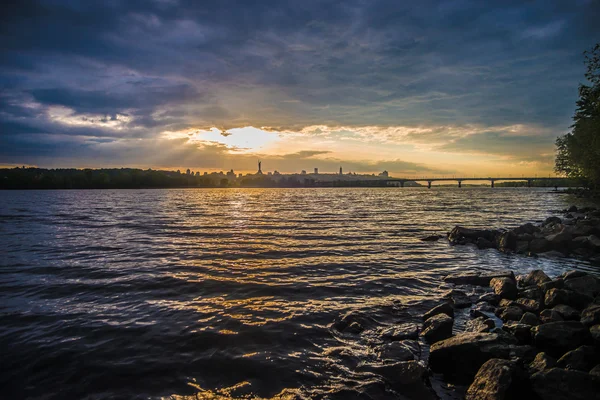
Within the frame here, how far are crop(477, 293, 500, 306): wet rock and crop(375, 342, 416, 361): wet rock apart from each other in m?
5.17

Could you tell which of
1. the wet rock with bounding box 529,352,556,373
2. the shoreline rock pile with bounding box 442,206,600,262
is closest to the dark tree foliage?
the shoreline rock pile with bounding box 442,206,600,262

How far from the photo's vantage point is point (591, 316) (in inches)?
334

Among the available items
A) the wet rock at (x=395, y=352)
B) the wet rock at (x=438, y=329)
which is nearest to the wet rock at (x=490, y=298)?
the wet rock at (x=438, y=329)

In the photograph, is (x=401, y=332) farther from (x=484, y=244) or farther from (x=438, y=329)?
(x=484, y=244)

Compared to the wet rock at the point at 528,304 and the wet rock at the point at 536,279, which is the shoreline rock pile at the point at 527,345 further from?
the wet rock at the point at 536,279

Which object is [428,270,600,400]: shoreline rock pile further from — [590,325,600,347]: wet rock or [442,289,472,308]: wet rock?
[442,289,472,308]: wet rock

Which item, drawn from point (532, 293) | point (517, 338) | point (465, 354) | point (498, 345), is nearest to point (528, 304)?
point (532, 293)

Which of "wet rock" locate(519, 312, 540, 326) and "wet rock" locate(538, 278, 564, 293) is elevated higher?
"wet rock" locate(538, 278, 564, 293)

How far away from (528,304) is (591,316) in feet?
7.40

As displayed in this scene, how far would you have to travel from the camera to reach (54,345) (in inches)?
347

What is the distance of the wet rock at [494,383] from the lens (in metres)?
5.87

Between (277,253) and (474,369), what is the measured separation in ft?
48.6

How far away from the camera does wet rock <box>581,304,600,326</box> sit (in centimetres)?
832

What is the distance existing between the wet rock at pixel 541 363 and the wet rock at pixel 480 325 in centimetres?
203
